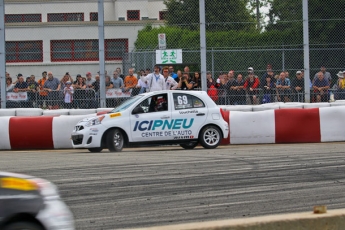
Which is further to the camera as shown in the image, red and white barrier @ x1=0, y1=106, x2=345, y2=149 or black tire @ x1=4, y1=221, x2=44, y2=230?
red and white barrier @ x1=0, y1=106, x2=345, y2=149

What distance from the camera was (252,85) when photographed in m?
19.4

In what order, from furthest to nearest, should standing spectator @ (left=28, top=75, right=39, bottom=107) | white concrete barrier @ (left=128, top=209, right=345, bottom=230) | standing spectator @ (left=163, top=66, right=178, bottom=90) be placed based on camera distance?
1. standing spectator @ (left=163, top=66, right=178, bottom=90)
2. standing spectator @ (left=28, top=75, right=39, bottom=107)
3. white concrete barrier @ (left=128, top=209, right=345, bottom=230)

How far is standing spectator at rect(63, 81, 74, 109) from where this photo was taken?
1922 cm

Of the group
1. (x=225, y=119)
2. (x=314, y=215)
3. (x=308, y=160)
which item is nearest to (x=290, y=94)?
(x=225, y=119)

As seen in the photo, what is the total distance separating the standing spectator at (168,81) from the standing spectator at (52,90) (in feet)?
9.42

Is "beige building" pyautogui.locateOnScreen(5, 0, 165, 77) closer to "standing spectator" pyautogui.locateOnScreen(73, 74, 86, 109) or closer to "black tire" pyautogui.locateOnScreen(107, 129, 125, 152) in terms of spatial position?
"standing spectator" pyautogui.locateOnScreen(73, 74, 86, 109)

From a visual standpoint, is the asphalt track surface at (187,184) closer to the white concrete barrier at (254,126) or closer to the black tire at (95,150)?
the black tire at (95,150)

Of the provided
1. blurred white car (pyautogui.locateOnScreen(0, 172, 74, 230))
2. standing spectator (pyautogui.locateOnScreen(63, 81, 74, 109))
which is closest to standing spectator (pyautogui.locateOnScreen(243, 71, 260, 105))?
standing spectator (pyautogui.locateOnScreen(63, 81, 74, 109))

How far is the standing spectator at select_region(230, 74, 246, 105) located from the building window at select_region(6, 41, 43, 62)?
5.10 metres

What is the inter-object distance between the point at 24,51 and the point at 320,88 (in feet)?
26.0

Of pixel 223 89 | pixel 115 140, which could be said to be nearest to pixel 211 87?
pixel 223 89

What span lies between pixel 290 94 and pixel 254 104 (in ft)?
3.23

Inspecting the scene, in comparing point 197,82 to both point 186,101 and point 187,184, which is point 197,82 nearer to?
point 186,101

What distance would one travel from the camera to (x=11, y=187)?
5660 mm
